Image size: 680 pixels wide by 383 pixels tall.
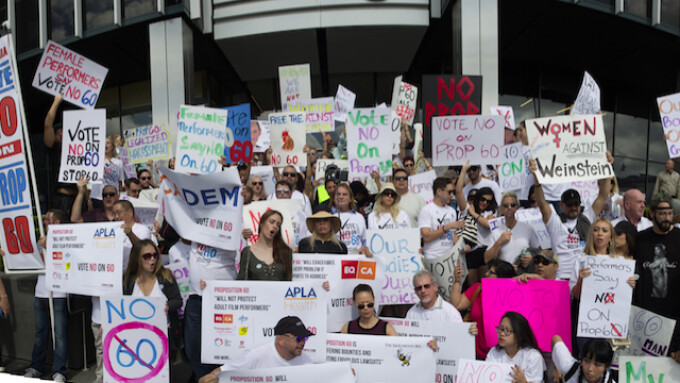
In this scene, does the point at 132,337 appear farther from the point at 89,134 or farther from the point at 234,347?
the point at 89,134

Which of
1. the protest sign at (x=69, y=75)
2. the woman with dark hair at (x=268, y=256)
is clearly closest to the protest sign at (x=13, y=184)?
the protest sign at (x=69, y=75)

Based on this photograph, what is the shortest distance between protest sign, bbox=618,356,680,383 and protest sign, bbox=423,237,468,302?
66.0 inches

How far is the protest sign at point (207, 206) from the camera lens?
5.27m

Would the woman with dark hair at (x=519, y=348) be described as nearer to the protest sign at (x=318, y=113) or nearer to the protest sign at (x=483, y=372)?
the protest sign at (x=483, y=372)

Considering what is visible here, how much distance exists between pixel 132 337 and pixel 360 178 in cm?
434

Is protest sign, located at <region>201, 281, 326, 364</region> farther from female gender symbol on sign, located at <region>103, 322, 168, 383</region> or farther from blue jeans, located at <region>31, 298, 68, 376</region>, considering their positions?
blue jeans, located at <region>31, 298, 68, 376</region>

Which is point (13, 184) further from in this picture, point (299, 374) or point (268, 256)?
point (299, 374)

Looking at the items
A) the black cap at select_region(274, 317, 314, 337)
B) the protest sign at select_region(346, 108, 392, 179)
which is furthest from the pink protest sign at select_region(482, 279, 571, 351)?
the protest sign at select_region(346, 108, 392, 179)

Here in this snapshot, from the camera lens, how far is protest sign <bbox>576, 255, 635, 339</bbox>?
458 centimetres

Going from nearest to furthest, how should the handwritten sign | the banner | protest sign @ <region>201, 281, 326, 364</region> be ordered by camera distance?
1. protest sign @ <region>201, 281, 326, 364</region>
2. the handwritten sign
3. the banner

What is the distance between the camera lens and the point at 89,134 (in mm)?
6473

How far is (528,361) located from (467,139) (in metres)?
3.40

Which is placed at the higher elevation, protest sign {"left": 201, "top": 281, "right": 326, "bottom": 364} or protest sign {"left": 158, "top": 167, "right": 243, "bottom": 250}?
protest sign {"left": 158, "top": 167, "right": 243, "bottom": 250}

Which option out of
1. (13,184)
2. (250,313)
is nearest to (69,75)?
(13,184)
